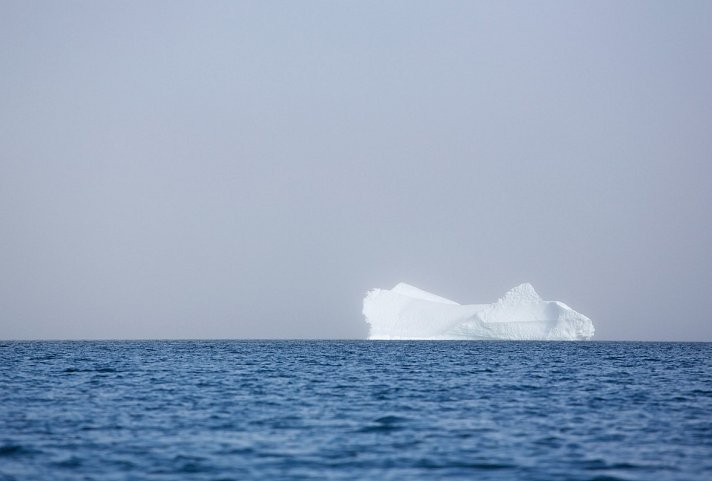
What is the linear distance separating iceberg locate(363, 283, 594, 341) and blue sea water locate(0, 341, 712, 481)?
62295 millimetres

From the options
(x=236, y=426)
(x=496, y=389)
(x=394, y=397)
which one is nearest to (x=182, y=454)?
(x=236, y=426)

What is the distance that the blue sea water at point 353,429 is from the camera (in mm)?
14796

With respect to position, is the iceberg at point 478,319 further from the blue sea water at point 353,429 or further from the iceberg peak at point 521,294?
the blue sea water at point 353,429

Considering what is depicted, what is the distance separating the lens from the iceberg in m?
95.2

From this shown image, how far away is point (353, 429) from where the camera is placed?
1925 centimetres

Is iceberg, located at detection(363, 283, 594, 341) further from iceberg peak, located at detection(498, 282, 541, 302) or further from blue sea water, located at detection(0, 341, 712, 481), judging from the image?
blue sea water, located at detection(0, 341, 712, 481)

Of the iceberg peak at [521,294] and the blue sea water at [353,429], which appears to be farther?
the iceberg peak at [521,294]

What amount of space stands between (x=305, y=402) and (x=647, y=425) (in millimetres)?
9962

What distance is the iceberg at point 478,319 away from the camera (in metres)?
95.2

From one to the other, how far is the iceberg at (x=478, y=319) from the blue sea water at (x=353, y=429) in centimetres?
6229

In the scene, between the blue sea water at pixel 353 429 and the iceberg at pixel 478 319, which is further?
the iceberg at pixel 478 319

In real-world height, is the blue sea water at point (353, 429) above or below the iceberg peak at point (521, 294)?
below

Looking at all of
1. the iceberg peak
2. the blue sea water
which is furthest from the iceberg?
the blue sea water

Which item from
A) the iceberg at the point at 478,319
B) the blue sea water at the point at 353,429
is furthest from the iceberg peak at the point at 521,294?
the blue sea water at the point at 353,429
